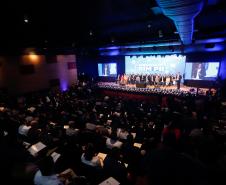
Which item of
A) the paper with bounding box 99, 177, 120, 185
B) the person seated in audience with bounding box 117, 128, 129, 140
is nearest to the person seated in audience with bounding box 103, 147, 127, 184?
the paper with bounding box 99, 177, 120, 185

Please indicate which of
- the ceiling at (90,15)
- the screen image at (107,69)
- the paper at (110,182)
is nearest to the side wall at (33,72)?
the screen image at (107,69)

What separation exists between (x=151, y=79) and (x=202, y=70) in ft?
12.3

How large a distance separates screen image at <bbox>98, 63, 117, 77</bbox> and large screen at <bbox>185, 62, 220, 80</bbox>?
21.6ft

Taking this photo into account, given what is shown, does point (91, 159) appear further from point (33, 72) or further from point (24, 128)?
point (33, 72)

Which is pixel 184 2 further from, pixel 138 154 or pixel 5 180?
pixel 5 180

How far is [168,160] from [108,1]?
187 inches

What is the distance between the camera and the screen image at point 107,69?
681 inches

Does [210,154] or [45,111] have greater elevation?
[210,154]

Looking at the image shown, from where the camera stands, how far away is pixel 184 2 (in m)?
2.59

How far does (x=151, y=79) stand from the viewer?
1457cm

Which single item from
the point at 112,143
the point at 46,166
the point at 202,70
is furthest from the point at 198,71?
the point at 46,166

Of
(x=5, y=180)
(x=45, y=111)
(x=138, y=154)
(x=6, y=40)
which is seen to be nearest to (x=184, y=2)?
(x=138, y=154)

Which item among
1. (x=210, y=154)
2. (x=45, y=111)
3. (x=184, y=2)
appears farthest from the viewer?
(x=45, y=111)

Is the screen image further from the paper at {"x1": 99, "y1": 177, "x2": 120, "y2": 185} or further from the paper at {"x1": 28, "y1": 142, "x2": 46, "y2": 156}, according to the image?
the paper at {"x1": 99, "y1": 177, "x2": 120, "y2": 185}
